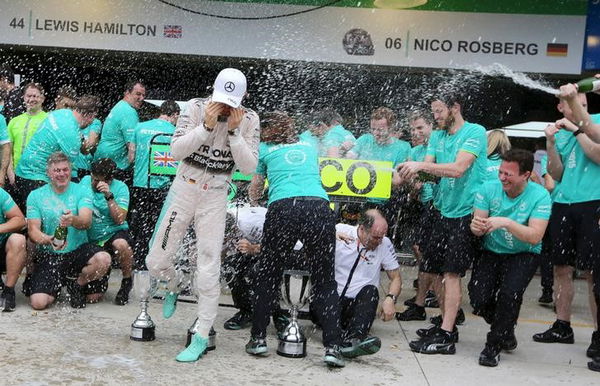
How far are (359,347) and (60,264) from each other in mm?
2620

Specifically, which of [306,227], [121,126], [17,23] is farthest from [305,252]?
[17,23]

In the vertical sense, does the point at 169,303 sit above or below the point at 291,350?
above

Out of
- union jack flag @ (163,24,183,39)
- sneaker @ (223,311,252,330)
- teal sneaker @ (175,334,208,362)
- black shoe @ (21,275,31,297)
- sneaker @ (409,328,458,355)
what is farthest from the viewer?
union jack flag @ (163,24,183,39)

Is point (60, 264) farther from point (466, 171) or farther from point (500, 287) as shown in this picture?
point (500, 287)

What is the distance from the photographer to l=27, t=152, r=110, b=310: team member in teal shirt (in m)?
6.14

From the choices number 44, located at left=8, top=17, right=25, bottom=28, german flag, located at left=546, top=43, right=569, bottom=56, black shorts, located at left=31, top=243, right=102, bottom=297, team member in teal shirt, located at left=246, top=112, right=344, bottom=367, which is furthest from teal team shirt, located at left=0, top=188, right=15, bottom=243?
german flag, located at left=546, top=43, right=569, bottom=56

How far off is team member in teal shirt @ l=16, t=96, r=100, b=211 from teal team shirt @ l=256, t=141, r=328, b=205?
8.26 feet

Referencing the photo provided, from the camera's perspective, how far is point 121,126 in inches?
310

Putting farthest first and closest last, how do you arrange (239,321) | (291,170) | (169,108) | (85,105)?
(169,108) < (85,105) < (239,321) < (291,170)

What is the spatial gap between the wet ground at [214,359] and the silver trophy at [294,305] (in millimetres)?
79

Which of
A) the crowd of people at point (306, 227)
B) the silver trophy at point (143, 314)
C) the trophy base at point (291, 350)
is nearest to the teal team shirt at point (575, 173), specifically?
the crowd of people at point (306, 227)

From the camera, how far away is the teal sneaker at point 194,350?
4840mm

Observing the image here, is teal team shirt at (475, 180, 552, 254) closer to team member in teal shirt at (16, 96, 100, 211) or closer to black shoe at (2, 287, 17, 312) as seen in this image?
black shoe at (2, 287, 17, 312)

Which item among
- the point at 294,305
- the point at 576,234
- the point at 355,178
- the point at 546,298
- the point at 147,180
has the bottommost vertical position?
the point at 546,298
